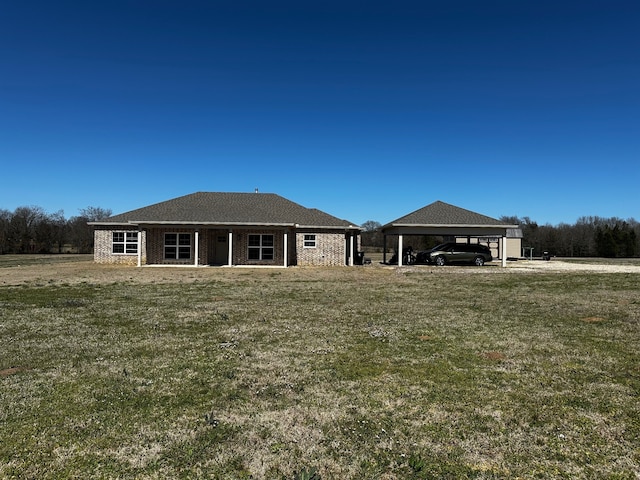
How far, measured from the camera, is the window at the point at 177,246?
23.7m

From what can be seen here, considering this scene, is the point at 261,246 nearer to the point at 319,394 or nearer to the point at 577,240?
the point at 319,394

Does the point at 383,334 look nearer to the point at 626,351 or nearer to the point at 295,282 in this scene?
the point at 626,351

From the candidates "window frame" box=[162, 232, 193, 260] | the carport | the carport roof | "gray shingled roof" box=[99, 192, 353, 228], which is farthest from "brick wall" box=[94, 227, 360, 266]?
the carport roof

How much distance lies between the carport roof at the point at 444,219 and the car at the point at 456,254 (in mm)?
1501

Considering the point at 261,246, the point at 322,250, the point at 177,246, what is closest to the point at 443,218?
the point at 322,250

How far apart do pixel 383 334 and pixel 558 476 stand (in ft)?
13.1

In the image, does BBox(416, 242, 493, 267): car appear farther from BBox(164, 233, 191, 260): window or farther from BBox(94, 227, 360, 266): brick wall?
BBox(164, 233, 191, 260): window

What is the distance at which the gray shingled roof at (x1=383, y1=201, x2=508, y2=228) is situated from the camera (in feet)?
77.6

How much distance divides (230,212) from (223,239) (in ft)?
6.00

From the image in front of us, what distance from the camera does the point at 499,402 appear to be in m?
3.84

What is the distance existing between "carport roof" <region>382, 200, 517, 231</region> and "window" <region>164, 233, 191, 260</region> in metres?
12.2

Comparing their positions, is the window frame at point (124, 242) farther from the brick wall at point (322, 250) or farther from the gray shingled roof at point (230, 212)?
the brick wall at point (322, 250)

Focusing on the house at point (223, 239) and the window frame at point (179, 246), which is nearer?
the house at point (223, 239)

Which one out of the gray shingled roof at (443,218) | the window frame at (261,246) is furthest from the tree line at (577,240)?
Result: the window frame at (261,246)
